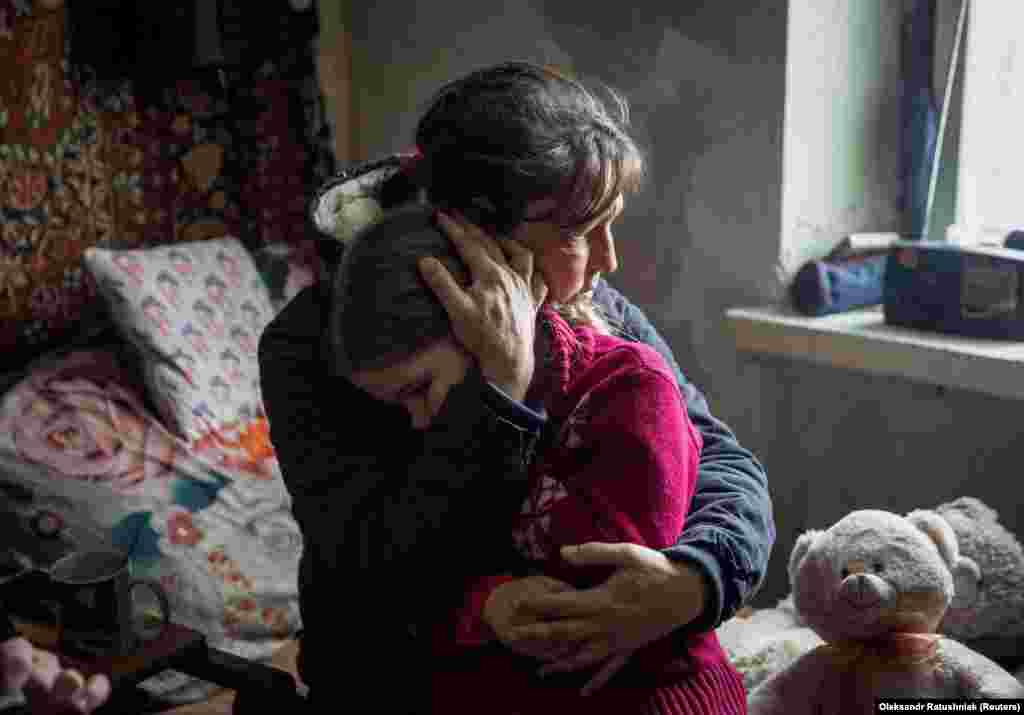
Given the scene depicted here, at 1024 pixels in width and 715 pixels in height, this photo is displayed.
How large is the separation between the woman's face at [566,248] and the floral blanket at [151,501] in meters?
1.34

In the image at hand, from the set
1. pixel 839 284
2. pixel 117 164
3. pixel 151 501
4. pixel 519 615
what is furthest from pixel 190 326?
pixel 519 615

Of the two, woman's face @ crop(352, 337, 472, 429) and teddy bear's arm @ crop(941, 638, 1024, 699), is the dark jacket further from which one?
teddy bear's arm @ crop(941, 638, 1024, 699)

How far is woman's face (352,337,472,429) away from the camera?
2.77ft

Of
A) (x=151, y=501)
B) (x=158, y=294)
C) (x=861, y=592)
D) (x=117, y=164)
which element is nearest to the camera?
(x=861, y=592)

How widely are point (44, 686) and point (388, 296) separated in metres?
0.40

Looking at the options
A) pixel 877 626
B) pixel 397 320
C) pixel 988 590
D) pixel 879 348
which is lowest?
pixel 988 590

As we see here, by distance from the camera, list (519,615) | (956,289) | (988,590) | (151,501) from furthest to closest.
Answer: (151,501), (956,289), (988,590), (519,615)

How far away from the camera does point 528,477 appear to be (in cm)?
87

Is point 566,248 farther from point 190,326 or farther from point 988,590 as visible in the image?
point 190,326

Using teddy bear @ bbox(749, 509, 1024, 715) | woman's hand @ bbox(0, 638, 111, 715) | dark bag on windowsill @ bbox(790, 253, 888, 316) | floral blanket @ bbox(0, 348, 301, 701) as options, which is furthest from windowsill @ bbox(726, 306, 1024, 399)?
woman's hand @ bbox(0, 638, 111, 715)

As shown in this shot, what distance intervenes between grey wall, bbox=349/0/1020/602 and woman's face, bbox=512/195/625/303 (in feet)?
3.17

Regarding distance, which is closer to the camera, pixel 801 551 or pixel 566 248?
pixel 566 248

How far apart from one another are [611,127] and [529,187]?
0.13 meters

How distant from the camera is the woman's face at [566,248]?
3.04 ft
